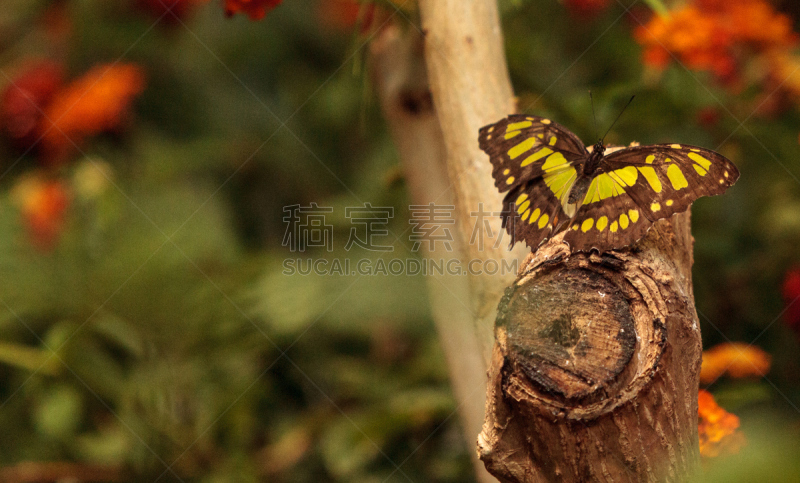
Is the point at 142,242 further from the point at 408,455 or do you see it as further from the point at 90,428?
the point at 408,455

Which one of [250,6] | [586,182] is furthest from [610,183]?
[250,6]

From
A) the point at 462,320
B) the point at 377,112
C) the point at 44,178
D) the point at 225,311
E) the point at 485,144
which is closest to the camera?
the point at 485,144

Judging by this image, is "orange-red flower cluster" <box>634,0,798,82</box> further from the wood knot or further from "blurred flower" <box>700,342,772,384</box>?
the wood knot

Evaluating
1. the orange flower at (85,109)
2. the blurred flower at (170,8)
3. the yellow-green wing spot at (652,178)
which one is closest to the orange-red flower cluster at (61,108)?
the orange flower at (85,109)

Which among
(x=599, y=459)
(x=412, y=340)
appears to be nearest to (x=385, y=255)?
(x=412, y=340)

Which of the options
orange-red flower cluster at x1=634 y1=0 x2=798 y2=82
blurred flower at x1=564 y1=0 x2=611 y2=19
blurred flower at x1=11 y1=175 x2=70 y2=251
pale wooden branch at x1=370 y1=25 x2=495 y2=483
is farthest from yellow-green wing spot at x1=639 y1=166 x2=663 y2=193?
blurred flower at x1=11 y1=175 x2=70 y2=251

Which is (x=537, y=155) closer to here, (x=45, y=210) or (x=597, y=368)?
(x=597, y=368)
